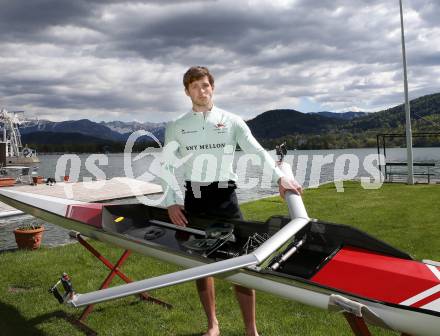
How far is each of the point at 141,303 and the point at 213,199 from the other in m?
2.75

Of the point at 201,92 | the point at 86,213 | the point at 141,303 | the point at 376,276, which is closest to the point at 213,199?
the point at 201,92

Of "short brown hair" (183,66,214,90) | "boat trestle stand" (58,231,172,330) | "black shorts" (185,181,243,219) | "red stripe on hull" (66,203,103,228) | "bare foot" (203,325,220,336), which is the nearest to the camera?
"short brown hair" (183,66,214,90)

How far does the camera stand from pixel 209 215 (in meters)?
4.70

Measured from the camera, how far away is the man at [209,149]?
4.38 metres

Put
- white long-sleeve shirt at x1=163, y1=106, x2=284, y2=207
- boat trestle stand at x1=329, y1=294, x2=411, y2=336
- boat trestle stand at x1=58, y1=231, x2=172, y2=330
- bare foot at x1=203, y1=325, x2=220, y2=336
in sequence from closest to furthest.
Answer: boat trestle stand at x1=329, y1=294, x2=411, y2=336 < white long-sleeve shirt at x1=163, y1=106, x2=284, y2=207 < bare foot at x1=203, y1=325, x2=220, y2=336 < boat trestle stand at x1=58, y1=231, x2=172, y2=330

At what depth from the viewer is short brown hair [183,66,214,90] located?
4.29 metres

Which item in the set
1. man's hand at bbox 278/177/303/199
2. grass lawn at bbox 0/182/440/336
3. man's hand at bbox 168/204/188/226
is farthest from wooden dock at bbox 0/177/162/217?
Answer: man's hand at bbox 278/177/303/199

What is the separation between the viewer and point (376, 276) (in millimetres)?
3252

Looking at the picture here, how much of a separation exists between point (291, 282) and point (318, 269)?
464 mm

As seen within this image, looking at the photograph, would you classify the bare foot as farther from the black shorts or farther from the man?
the black shorts

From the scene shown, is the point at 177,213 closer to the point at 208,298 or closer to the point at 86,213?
the point at 208,298

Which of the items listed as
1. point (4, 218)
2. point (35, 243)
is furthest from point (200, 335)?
point (4, 218)

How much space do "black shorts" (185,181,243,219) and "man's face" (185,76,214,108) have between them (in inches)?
37.3

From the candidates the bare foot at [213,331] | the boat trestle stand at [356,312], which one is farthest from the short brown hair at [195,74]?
the bare foot at [213,331]
